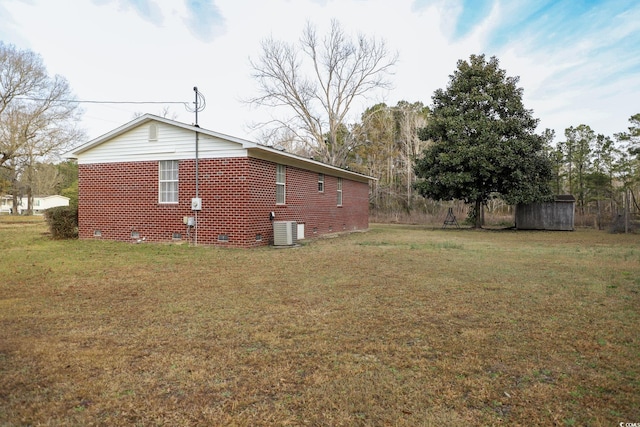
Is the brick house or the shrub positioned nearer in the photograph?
the brick house

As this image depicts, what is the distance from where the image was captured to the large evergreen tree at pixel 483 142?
2084 centimetres

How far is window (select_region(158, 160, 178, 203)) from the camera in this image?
12.5 meters

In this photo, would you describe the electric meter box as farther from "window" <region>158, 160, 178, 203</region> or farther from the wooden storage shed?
the wooden storage shed

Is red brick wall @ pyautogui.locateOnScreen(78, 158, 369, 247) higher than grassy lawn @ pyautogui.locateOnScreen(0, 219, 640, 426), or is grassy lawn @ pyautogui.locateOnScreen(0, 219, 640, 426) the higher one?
red brick wall @ pyautogui.locateOnScreen(78, 158, 369, 247)

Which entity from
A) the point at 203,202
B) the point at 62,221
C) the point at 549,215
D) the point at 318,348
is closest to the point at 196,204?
the point at 203,202

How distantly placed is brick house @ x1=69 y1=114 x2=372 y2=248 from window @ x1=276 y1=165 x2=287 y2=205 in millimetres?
35

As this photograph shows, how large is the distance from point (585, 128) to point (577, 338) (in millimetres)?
29692

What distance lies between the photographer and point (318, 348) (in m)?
3.59

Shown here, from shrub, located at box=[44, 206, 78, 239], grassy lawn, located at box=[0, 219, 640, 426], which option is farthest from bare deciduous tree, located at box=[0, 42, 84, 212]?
grassy lawn, located at box=[0, 219, 640, 426]

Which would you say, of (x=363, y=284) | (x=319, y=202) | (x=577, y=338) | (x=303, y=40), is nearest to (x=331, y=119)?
(x=303, y=40)

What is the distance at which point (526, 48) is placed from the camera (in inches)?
562

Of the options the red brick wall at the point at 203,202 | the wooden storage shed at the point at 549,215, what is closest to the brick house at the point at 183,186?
the red brick wall at the point at 203,202

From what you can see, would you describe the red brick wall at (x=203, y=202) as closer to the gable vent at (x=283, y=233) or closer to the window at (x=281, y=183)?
the window at (x=281, y=183)

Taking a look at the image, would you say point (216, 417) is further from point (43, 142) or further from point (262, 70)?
point (43, 142)
